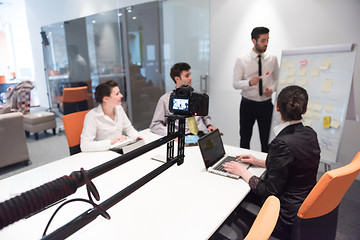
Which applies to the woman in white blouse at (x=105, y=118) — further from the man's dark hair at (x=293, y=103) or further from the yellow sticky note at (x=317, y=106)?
the yellow sticky note at (x=317, y=106)

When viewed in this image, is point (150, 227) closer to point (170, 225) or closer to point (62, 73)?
point (170, 225)

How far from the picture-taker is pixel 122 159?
0.69m

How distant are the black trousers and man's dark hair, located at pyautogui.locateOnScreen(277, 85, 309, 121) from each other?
1.65 m

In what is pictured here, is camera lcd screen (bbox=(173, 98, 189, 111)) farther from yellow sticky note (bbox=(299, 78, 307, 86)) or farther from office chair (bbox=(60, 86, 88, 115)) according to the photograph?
office chair (bbox=(60, 86, 88, 115))

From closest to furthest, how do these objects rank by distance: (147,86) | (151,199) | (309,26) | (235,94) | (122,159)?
1. (122,159)
2. (151,199)
3. (309,26)
4. (235,94)
5. (147,86)

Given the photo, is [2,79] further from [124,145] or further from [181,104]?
[181,104]

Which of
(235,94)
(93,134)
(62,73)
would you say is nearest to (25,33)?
(62,73)

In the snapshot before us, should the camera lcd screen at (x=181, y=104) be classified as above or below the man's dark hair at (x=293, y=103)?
above

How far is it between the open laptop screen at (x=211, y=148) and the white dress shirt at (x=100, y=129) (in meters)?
0.82

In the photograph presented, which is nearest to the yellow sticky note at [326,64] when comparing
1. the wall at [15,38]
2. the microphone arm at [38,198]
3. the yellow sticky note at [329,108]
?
the yellow sticky note at [329,108]

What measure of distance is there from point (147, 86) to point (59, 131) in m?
2.16

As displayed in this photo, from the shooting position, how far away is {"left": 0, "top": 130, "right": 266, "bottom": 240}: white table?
41.8 inches

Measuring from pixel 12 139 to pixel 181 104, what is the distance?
3453 mm

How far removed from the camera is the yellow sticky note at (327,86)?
8.31 ft
